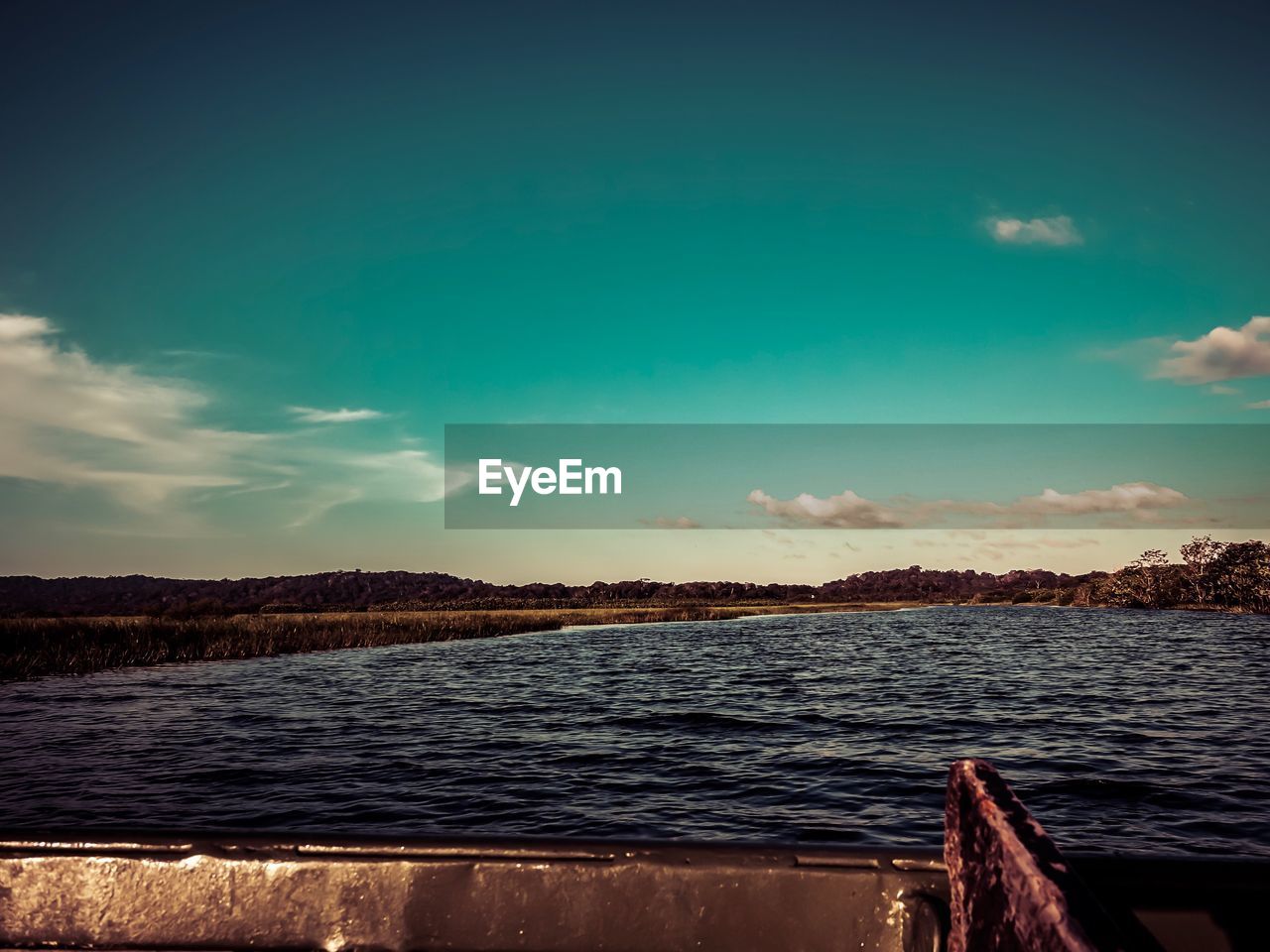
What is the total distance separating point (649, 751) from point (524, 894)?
15.5m

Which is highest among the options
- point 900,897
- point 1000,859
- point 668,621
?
point 1000,859

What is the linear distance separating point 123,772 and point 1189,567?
146 m

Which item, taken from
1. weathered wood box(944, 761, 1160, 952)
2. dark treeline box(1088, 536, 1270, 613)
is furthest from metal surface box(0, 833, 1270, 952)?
dark treeline box(1088, 536, 1270, 613)

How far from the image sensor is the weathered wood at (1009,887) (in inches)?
83.9

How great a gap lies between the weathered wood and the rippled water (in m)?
9.36

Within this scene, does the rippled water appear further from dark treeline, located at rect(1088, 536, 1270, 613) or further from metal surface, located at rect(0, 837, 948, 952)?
dark treeline, located at rect(1088, 536, 1270, 613)

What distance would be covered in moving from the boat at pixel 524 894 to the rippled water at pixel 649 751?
27.8 feet

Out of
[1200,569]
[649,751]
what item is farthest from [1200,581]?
[649,751]

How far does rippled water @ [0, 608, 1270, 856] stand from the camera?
12.7 m

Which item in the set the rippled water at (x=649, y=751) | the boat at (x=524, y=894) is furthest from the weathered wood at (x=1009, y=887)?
the rippled water at (x=649, y=751)

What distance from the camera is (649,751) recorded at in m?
18.3

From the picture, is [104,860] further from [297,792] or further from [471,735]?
[471,735]

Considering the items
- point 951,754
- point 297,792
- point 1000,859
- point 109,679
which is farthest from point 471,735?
point 109,679

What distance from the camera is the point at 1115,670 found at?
37.2 meters
